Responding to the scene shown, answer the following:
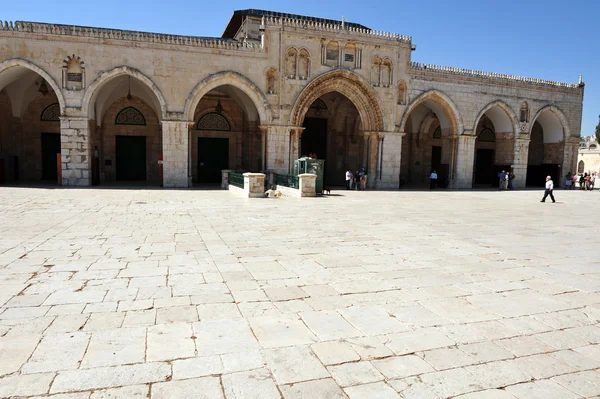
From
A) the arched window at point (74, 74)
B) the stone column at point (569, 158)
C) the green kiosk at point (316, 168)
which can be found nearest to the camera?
the green kiosk at point (316, 168)

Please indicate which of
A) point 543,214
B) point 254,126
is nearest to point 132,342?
point 543,214

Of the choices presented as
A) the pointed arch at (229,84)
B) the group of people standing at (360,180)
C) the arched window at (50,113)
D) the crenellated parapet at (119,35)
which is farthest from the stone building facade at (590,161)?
the arched window at (50,113)

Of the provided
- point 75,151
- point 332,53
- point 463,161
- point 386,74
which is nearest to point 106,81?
point 75,151

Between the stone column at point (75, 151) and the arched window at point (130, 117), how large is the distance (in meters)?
4.39

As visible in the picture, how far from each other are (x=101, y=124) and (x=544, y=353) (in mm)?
22148

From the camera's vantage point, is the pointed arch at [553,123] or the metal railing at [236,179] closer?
the metal railing at [236,179]

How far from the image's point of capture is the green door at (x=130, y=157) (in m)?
21.8

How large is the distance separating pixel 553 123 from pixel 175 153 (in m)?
22.8

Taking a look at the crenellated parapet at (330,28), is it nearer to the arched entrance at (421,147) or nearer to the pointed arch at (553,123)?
the arched entrance at (421,147)

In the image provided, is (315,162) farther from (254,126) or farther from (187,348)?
(187,348)

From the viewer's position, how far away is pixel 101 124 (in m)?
20.9

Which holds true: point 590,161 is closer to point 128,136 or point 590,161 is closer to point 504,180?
point 504,180

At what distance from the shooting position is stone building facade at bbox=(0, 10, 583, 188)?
56.2 ft

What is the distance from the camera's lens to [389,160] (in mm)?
21109
